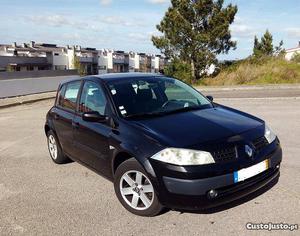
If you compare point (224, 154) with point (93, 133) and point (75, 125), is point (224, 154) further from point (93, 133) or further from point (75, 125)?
point (75, 125)

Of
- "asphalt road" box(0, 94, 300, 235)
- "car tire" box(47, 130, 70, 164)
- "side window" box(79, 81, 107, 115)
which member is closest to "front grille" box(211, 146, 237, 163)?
"asphalt road" box(0, 94, 300, 235)

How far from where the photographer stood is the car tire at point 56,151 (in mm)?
6173

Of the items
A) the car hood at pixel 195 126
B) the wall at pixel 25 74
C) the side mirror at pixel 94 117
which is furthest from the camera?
the wall at pixel 25 74

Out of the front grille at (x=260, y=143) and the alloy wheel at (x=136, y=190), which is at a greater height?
the front grille at (x=260, y=143)

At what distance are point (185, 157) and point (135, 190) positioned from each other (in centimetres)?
87

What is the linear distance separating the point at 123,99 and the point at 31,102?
15988 mm

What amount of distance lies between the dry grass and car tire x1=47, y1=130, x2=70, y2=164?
19.7m

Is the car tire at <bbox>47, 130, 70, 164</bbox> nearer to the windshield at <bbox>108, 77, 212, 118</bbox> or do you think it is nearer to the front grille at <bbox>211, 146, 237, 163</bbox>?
the windshield at <bbox>108, 77, 212, 118</bbox>

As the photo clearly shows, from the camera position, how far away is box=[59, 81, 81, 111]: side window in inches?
218

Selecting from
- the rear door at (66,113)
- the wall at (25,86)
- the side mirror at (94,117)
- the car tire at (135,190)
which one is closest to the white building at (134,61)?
the wall at (25,86)

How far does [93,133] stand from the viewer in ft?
15.5

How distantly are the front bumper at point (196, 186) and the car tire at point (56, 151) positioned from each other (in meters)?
2.90

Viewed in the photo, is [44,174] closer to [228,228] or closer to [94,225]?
[94,225]

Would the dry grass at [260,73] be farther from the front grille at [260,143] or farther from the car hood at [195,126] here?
the front grille at [260,143]
